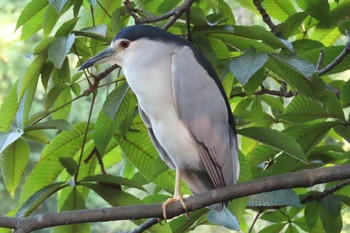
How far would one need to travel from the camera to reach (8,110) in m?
1.83

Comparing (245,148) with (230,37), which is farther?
(245,148)

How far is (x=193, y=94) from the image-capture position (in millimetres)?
1809

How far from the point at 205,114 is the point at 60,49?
16.0 inches

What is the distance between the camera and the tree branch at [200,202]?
→ 1444 millimetres

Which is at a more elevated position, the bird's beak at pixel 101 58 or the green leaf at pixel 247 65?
the green leaf at pixel 247 65

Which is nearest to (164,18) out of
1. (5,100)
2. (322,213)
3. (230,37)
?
(230,37)

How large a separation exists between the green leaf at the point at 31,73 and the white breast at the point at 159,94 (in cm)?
21

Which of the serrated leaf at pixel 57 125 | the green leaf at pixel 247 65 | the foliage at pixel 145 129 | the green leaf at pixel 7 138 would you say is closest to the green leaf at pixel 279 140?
the foliage at pixel 145 129

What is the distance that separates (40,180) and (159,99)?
40cm

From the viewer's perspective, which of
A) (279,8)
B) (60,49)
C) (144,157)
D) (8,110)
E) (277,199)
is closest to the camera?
(60,49)

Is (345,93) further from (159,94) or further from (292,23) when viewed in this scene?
(159,94)

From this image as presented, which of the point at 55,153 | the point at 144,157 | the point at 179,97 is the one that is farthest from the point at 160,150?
the point at 55,153

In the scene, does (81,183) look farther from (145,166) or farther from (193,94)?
(193,94)

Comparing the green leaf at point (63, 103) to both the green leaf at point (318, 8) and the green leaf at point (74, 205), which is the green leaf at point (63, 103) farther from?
the green leaf at point (318, 8)
